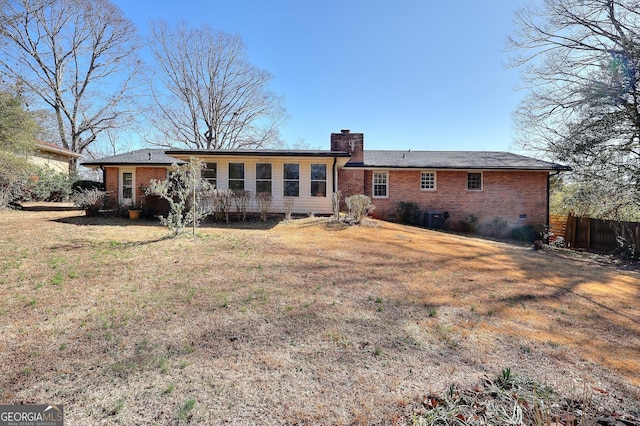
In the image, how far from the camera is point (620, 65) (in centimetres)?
1103

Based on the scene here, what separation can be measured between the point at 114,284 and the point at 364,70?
15390 mm

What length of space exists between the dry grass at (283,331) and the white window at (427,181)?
9.10 meters

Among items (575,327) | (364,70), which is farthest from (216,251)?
(364,70)

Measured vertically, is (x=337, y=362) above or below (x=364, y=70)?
below

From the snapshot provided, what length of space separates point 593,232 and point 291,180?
530 inches

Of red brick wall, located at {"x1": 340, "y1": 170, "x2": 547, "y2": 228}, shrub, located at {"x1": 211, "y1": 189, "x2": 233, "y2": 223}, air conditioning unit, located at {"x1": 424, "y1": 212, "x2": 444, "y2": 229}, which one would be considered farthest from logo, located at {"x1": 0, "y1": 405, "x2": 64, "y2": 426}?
air conditioning unit, located at {"x1": 424, "y1": 212, "x2": 444, "y2": 229}

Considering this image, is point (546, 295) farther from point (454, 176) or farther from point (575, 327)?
point (454, 176)

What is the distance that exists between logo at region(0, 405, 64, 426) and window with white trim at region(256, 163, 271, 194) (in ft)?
35.1

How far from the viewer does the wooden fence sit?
1096 centimetres

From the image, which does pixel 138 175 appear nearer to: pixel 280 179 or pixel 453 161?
pixel 280 179

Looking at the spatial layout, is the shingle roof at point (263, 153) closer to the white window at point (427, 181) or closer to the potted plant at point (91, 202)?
the potted plant at point (91, 202)

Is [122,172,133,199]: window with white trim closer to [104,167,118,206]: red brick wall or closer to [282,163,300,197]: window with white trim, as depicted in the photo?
[104,167,118,206]: red brick wall

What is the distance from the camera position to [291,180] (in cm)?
1286

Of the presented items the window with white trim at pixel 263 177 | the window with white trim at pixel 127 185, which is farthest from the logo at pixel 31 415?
the window with white trim at pixel 127 185
